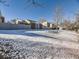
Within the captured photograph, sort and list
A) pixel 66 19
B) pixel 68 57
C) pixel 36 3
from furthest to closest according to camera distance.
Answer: pixel 66 19 → pixel 68 57 → pixel 36 3

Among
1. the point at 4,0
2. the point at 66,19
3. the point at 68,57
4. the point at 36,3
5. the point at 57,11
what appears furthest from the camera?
the point at 66,19

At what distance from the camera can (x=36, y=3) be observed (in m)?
4.02

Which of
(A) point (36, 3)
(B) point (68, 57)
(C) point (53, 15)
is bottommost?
(B) point (68, 57)

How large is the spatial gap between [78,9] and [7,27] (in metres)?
14.1

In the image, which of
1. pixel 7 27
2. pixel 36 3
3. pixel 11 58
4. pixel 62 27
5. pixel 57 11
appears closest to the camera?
pixel 36 3

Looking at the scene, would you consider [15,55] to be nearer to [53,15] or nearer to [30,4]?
[30,4]

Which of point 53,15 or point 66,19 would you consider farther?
point 66,19

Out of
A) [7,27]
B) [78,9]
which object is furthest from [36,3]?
[7,27]

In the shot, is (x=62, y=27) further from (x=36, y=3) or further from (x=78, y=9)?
(x=36, y=3)

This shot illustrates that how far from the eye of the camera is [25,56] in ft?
17.6

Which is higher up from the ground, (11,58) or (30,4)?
(30,4)

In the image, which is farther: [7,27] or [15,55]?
[7,27]

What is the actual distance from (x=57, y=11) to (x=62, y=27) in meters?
10.5

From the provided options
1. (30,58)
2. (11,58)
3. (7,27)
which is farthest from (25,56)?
(7,27)
